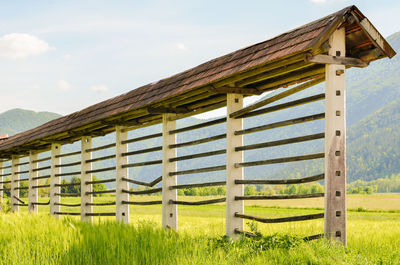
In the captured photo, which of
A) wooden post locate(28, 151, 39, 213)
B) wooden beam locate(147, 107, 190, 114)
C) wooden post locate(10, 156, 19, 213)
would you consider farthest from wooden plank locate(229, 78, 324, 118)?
wooden post locate(10, 156, 19, 213)

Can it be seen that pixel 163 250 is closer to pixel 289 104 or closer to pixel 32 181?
pixel 289 104

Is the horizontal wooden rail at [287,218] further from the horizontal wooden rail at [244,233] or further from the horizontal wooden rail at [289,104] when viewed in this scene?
the horizontal wooden rail at [289,104]

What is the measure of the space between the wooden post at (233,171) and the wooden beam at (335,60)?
2127mm

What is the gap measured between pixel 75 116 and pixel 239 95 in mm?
6505

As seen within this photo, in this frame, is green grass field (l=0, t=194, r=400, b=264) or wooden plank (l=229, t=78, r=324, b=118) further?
wooden plank (l=229, t=78, r=324, b=118)

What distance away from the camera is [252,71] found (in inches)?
261

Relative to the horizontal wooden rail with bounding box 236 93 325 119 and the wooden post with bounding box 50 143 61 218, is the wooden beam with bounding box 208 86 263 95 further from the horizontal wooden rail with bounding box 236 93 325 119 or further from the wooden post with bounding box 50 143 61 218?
the wooden post with bounding box 50 143 61 218

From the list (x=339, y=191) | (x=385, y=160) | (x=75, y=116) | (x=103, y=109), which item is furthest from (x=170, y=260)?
(x=385, y=160)

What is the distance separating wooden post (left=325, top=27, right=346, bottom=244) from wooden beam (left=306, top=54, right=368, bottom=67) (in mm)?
68

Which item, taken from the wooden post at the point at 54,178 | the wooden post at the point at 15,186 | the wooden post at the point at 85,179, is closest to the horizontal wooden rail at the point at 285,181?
the wooden post at the point at 85,179

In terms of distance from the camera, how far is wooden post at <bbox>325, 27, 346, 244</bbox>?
224 inches

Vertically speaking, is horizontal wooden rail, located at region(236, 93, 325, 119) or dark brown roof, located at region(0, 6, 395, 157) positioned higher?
dark brown roof, located at region(0, 6, 395, 157)

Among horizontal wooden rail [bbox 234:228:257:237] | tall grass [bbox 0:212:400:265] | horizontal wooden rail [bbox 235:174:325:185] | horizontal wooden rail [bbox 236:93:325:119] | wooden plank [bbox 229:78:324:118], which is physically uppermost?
wooden plank [bbox 229:78:324:118]

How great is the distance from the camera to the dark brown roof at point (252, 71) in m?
5.78
